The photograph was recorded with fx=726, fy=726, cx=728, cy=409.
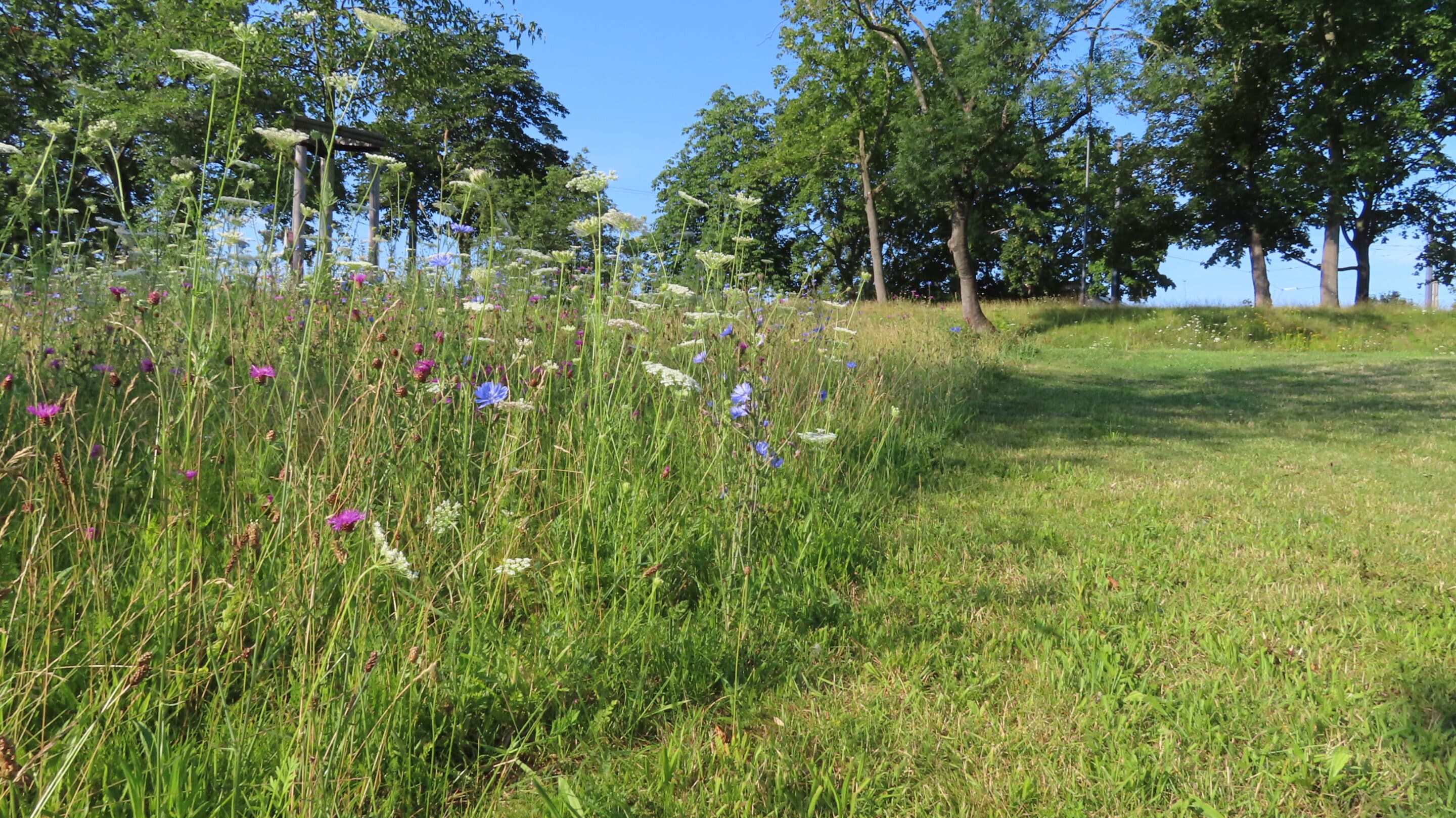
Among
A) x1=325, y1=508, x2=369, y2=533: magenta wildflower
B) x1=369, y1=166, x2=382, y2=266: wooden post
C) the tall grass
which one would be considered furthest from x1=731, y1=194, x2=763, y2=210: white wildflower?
x1=325, y1=508, x2=369, y2=533: magenta wildflower

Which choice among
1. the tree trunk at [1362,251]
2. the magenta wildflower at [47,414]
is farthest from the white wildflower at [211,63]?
the tree trunk at [1362,251]

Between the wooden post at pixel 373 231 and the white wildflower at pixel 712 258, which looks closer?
the white wildflower at pixel 712 258

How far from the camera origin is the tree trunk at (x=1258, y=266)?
2266 centimetres

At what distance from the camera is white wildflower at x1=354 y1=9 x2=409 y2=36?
6.97ft

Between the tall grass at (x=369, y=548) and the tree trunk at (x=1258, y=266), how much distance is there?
2519cm

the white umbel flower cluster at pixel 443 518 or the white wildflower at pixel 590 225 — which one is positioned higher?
the white wildflower at pixel 590 225

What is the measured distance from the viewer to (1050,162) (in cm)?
2203

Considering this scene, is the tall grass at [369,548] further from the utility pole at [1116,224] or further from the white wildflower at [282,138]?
the utility pole at [1116,224]

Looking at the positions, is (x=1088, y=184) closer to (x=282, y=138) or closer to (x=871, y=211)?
(x=871, y=211)

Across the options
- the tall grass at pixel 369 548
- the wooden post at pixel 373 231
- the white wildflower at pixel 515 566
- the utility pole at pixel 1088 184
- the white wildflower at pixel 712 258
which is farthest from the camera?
the utility pole at pixel 1088 184

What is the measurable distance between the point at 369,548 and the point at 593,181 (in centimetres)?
142

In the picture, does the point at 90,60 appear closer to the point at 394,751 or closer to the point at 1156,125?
the point at 394,751

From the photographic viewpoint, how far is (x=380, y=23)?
213cm

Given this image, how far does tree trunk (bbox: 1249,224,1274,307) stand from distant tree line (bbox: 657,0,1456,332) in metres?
0.08
